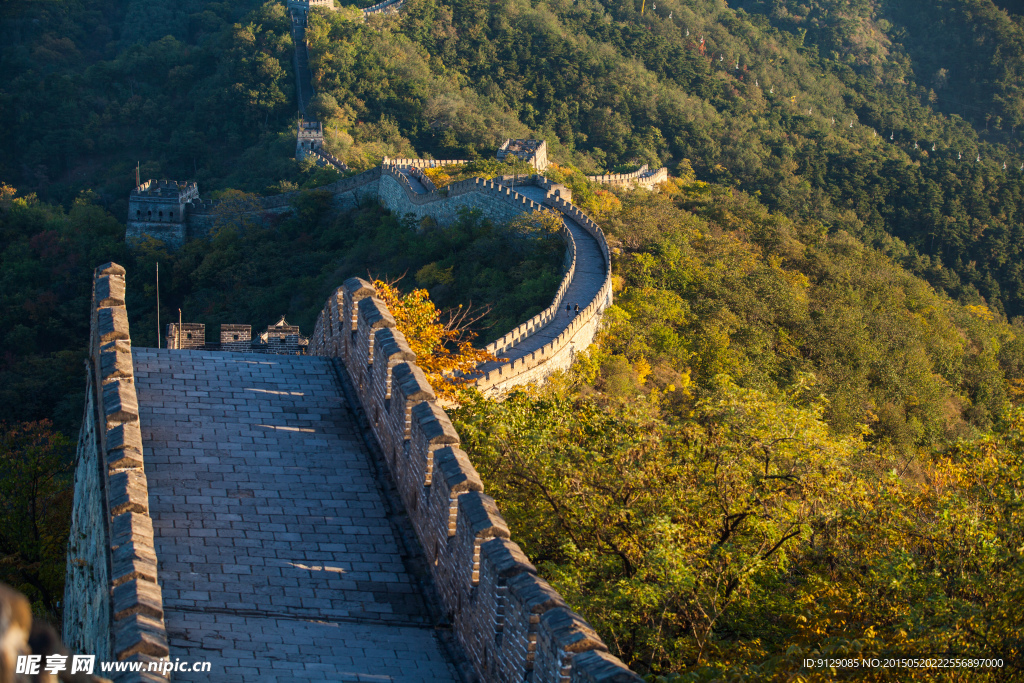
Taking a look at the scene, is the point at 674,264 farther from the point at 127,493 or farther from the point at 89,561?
the point at 127,493

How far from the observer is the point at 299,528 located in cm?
1012

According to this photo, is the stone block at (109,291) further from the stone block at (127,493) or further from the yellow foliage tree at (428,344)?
the yellow foliage tree at (428,344)

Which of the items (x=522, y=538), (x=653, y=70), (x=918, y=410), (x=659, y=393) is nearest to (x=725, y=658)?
(x=522, y=538)

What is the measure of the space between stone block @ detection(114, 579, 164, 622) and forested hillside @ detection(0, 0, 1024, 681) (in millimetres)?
3970

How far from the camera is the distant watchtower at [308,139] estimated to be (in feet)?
226

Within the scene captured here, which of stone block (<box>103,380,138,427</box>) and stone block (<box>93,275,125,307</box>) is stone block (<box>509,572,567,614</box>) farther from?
stone block (<box>93,275,125,307</box>)

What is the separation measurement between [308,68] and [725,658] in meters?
79.4

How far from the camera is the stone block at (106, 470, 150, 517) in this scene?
8.84 meters

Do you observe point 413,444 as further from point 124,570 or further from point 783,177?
point 783,177

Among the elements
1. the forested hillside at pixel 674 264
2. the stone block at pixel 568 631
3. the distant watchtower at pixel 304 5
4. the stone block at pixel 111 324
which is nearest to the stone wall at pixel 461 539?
the stone block at pixel 568 631

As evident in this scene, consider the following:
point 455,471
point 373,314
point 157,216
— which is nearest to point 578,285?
point 373,314

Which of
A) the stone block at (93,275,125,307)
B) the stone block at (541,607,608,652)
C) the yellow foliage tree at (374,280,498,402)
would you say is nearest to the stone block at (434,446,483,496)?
the stone block at (541,607,608,652)

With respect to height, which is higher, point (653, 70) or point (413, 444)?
point (413, 444)

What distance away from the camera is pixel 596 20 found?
10356 centimetres
